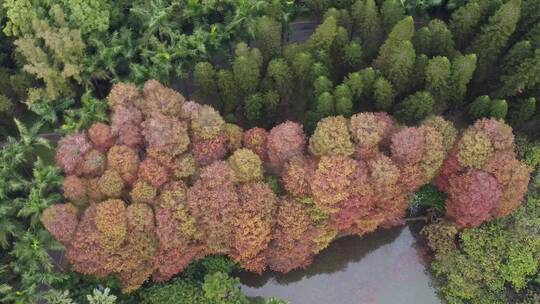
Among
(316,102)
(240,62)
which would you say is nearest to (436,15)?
(316,102)

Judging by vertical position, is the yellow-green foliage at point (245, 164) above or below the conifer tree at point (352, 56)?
below

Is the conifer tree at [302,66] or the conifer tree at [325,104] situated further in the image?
the conifer tree at [302,66]

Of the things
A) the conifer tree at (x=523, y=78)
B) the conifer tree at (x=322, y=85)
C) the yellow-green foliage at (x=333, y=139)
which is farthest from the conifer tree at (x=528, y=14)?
the yellow-green foliage at (x=333, y=139)

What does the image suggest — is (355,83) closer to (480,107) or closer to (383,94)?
(383,94)

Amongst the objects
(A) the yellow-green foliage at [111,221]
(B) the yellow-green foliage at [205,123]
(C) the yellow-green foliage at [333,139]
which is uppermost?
(B) the yellow-green foliage at [205,123]

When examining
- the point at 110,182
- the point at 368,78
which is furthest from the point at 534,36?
the point at 110,182

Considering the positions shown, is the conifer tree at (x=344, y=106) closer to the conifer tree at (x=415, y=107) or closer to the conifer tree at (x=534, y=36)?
the conifer tree at (x=415, y=107)

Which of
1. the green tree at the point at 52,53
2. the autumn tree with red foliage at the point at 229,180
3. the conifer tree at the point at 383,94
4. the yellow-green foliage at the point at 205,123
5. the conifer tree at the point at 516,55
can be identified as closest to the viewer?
the autumn tree with red foliage at the point at 229,180
